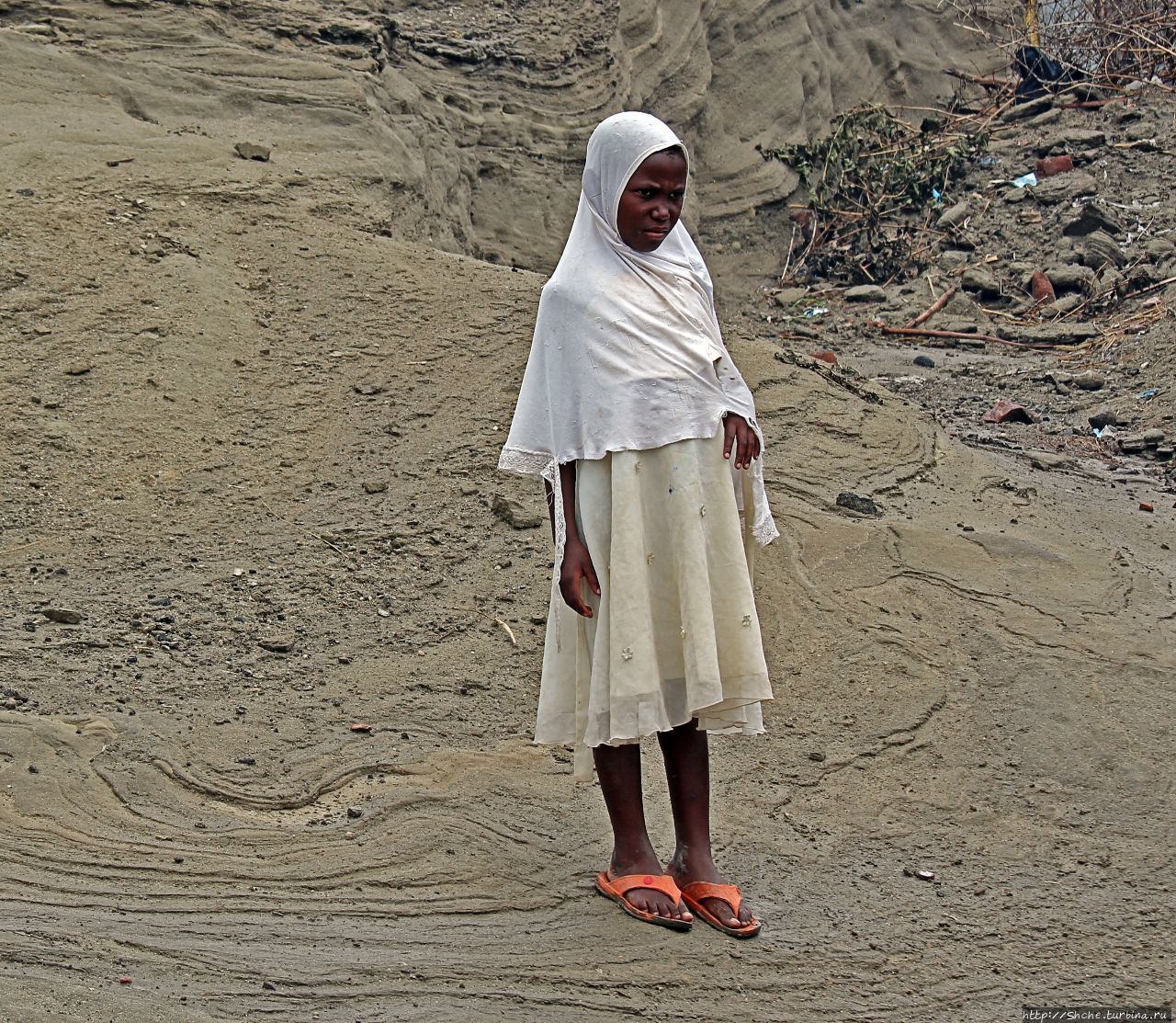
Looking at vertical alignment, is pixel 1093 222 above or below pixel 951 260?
above

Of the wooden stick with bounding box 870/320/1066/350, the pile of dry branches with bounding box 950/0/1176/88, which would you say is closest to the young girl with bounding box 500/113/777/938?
the wooden stick with bounding box 870/320/1066/350

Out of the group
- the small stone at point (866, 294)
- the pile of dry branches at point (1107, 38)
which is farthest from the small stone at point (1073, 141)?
the small stone at point (866, 294)

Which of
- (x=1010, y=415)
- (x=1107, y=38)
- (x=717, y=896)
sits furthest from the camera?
(x=1107, y=38)

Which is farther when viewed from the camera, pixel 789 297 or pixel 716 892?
pixel 789 297

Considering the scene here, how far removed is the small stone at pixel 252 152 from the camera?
7.42 metres

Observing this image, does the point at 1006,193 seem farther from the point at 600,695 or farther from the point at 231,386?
the point at 600,695

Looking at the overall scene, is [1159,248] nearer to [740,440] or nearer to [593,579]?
[740,440]

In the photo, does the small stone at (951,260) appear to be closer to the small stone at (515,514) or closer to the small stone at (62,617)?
the small stone at (515,514)

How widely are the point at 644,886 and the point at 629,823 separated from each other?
13 cm

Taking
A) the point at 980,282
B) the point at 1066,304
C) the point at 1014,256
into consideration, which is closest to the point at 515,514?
the point at 1066,304

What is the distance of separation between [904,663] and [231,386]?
2.94 metres

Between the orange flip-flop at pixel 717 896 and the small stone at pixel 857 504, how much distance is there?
2.83m

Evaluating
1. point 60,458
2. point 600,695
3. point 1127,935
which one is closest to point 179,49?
point 60,458

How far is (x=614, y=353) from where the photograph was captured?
2961 mm
